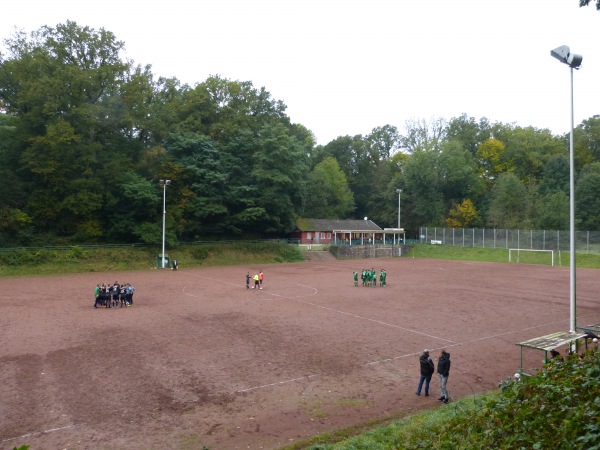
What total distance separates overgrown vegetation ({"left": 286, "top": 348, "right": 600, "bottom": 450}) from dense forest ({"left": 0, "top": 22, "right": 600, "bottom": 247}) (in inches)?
1781

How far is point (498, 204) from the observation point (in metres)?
67.8

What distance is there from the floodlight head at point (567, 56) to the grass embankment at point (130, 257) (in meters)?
40.2

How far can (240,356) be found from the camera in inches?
622

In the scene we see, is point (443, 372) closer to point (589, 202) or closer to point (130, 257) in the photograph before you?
point (130, 257)

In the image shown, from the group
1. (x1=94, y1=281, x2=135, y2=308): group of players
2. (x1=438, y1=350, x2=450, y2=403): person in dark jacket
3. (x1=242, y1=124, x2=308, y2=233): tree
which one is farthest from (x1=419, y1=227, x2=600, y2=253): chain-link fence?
(x1=438, y1=350, x2=450, y2=403): person in dark jacket

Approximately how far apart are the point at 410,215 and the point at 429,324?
6172 cm

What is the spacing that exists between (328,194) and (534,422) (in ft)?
265

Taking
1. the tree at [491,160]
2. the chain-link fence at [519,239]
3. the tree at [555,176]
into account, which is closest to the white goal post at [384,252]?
the chain-link fence at [519,239]

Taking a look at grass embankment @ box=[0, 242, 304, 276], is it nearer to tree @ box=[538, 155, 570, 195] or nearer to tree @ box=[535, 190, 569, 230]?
tree @ box=[535, 190, 569, 230]

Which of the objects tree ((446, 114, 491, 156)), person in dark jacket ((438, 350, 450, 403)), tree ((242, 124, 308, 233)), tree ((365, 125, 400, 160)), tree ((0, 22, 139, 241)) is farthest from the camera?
tree ((365, 125, 400, 160))

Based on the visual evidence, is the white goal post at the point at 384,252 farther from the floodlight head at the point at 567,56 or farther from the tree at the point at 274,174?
the floodlight head at the point at 567,56

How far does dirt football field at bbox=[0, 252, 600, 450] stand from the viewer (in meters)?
10.5

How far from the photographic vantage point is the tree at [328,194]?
84.7m

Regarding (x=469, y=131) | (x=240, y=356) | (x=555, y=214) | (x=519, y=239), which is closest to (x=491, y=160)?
(x=469, y=131)
